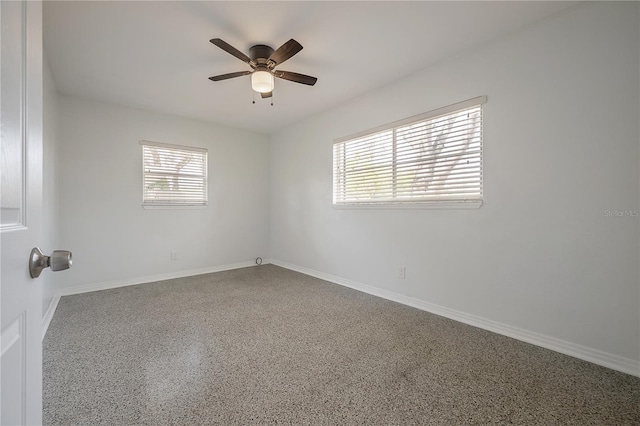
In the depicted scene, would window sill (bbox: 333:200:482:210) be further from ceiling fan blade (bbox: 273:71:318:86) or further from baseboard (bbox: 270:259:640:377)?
ceiling fan blade (bbox: 273:71:318:86)

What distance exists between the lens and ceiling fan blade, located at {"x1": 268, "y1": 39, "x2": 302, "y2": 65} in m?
2.09

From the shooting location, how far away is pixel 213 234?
4.62m

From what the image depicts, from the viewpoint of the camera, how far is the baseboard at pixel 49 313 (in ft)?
7.76

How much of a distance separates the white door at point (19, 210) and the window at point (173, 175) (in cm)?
369

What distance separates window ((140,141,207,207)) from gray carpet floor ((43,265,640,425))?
1826mm

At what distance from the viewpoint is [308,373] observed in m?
1.75

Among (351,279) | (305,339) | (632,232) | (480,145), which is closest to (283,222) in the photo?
(351,279)

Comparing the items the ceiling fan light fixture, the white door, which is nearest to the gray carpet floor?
the white door

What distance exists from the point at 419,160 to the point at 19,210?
2952mm

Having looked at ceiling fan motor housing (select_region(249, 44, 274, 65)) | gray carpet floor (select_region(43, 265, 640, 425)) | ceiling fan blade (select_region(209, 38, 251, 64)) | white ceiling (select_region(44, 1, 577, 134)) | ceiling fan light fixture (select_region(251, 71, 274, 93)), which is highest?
white ceiling (select_region(44, 1, 577, 134))

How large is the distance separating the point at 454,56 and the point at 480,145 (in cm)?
93

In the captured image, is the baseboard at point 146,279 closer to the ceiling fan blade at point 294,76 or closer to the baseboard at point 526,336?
the baseboard at point 526,336

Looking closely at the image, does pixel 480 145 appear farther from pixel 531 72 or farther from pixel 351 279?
pixel 351 279

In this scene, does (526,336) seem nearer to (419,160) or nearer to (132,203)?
(419,160)
